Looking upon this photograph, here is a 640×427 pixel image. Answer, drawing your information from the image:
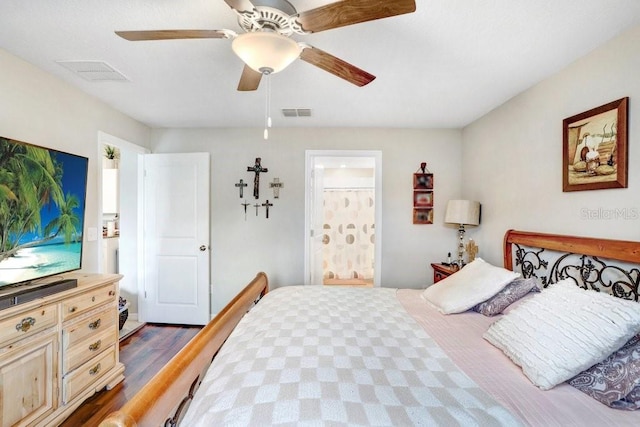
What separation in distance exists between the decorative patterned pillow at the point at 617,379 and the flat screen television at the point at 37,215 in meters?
2.79

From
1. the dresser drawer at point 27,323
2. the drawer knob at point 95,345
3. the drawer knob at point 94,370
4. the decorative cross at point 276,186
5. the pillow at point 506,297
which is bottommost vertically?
the drawer knob at point 94,370

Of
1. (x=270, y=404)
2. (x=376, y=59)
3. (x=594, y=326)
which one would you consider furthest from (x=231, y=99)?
(x=594, y=326)

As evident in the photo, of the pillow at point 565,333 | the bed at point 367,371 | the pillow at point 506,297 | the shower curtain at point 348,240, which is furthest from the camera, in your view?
the shower curtain at point 348,240

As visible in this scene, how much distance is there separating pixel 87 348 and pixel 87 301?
13.2 inches

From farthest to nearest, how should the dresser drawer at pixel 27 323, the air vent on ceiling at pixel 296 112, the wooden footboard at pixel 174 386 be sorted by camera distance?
the air vent on ceiling at pixel 296 112 < the dresser drawer at pixel 27 323 < the wooden footboard at pixel 174 386

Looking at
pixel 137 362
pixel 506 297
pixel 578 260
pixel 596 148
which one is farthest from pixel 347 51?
pixel 137 362

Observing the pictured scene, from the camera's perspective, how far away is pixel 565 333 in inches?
48.3

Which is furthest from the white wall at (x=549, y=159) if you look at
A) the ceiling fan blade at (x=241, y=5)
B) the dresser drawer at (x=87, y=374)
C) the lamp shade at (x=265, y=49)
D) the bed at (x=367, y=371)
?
the dresser drawer at (x=87, y=374)

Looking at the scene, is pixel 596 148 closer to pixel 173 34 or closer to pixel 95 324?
pixel 173 34

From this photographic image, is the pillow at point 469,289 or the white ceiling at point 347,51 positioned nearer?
the white ceiling at point 347,51

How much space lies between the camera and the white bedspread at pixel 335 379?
0.90m

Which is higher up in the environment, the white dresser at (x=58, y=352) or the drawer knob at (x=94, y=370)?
the white dresser at (x=58, y=352)

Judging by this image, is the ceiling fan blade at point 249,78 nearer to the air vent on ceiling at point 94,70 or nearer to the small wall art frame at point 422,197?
the air vent on ceiling at point 94,70

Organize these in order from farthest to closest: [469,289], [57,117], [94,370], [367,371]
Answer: [57,117] → [94,370] → [469,289] → [367,371]
